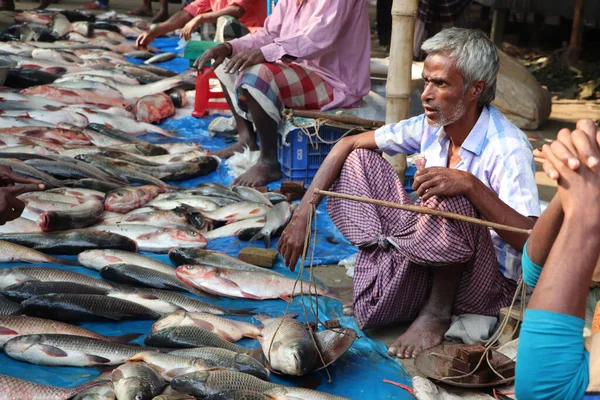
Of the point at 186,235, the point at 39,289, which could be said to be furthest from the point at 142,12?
the point at 39,289

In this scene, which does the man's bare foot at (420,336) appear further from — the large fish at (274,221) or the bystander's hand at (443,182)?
the large fish at (274,221)

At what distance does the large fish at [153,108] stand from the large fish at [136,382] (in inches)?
187

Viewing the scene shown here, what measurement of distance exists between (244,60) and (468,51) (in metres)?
2.49

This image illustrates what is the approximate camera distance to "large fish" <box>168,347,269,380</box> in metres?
2.99

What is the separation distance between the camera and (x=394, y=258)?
11.2 feet

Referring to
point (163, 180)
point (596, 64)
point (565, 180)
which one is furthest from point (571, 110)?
point (565, 180)

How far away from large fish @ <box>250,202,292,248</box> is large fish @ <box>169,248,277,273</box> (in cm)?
42

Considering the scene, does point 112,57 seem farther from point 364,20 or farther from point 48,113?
point 364,20

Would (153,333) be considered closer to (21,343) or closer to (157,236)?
(21,343)

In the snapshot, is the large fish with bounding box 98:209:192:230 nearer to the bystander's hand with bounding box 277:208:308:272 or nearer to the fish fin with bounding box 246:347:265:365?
Result: the bystander's hand with bounding box 277:208:308:272

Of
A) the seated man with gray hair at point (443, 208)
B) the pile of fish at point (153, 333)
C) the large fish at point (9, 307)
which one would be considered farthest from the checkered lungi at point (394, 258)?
the large fish at point (9, 307)

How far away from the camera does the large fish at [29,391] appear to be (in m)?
2.70

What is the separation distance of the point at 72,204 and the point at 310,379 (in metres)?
2.29

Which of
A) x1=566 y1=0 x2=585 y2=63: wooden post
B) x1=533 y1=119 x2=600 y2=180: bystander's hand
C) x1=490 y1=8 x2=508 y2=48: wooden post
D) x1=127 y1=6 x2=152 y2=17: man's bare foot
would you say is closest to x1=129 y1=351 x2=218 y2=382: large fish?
x1=533 y1=119 x2=600 y2=180: bystander's hand
